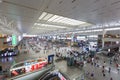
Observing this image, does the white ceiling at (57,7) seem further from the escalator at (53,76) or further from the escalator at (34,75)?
the escalator at (53,76)

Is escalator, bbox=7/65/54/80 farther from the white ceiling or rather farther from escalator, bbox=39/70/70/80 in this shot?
the white ceiling

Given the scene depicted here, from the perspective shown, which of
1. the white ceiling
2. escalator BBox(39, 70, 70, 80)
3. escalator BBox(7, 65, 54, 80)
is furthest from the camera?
escalator BBox(39, 70, 70, 80)

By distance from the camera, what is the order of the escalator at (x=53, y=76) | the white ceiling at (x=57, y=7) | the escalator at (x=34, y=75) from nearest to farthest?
the white ceiling at (x=57, y=7), the escalator at (x=34, y=75), the escalator at (x=53, y=76)

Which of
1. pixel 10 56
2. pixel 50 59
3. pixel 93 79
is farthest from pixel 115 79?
pixel 10 56

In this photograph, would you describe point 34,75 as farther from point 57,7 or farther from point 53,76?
point 57,7

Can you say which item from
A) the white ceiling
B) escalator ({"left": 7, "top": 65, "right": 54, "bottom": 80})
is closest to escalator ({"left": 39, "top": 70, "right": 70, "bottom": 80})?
escalator ({"left": 7, "top": 65, "right": 54, "bottom": 80})

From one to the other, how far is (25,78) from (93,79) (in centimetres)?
988

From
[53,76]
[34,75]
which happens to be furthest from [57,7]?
[34,75]

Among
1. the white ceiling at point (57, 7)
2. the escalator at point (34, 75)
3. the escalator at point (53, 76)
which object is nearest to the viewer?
the white ceiling at point (57, 7)

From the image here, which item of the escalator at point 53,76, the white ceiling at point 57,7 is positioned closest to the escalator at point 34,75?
the escalator at point 53,76

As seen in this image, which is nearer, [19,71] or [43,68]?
[19,71]

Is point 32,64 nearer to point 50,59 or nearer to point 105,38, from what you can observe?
point 50,59

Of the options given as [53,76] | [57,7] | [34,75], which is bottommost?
[53,76]

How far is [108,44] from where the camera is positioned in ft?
97.0
